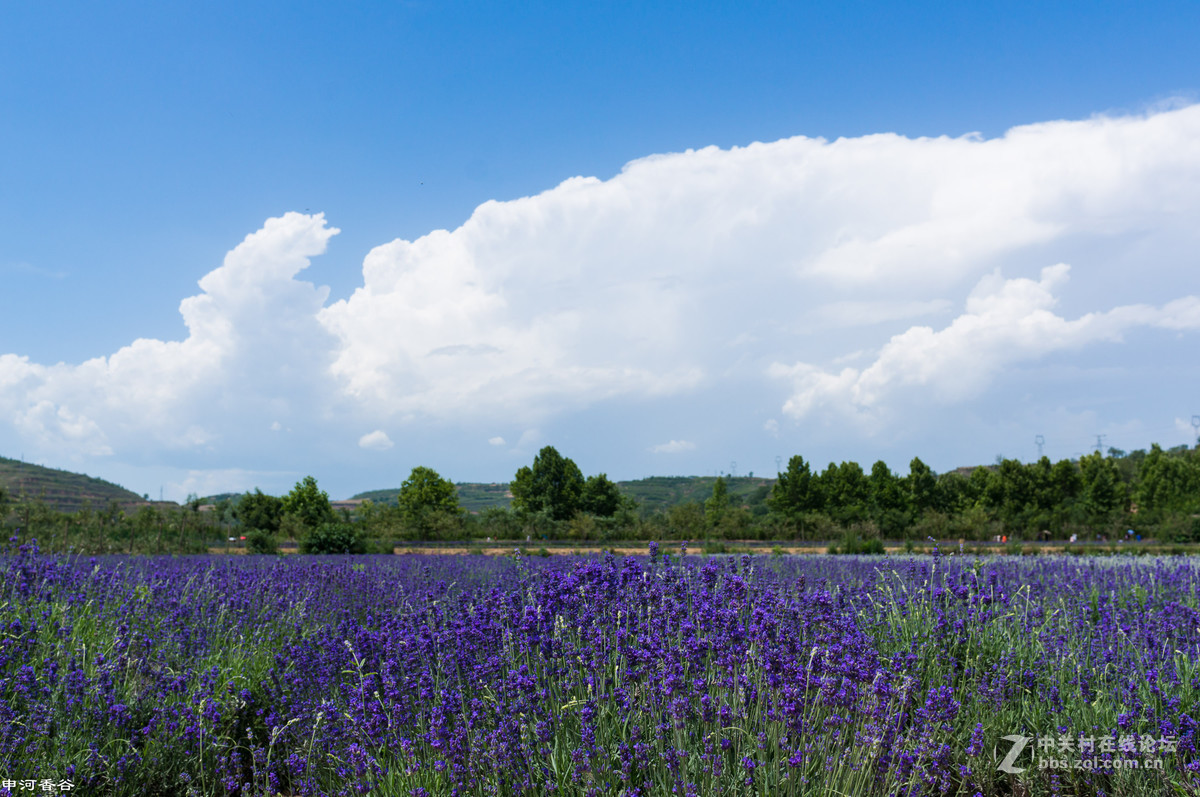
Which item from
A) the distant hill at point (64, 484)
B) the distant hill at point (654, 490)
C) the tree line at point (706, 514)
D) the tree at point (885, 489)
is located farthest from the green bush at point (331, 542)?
the distant hill at point (654, 490)

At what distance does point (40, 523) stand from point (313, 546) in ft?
21.9

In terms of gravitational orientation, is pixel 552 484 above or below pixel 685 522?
above

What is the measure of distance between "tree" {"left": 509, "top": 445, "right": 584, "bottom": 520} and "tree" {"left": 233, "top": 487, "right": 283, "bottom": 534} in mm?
16015

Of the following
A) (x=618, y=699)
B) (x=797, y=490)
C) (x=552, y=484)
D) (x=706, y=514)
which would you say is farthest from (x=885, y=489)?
(x=618, y=699)

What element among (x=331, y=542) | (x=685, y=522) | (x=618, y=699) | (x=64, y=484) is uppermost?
(x=64, y=484)

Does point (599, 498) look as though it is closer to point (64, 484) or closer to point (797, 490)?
point (797, 490)

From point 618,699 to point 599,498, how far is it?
4894 centimetres

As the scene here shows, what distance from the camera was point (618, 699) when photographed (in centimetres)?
329

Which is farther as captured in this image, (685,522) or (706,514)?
(706,514)

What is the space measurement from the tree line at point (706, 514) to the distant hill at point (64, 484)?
1410 inches

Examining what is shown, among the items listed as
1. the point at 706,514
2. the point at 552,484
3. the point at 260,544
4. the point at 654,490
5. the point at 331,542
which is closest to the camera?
the point at 260,544

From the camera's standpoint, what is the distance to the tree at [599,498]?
5194cm

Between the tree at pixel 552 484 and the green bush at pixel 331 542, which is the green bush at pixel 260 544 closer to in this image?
the green bush at pixel 331 542

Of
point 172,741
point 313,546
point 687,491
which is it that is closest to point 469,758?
point 172,741
